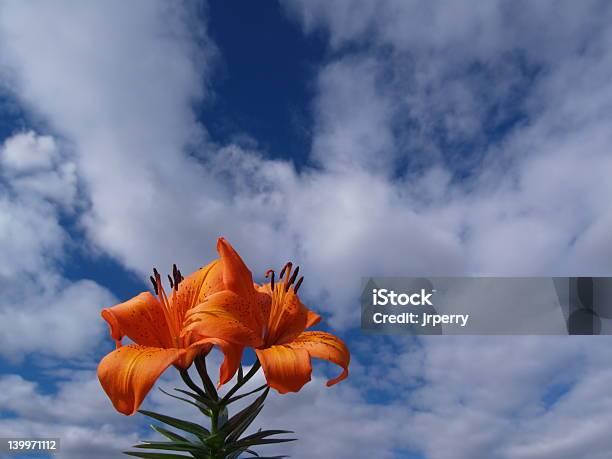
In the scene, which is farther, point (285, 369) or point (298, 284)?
point (298, 284)

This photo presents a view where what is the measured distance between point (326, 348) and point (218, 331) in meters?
0.43

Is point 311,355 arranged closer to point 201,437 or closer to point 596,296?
point 201,437

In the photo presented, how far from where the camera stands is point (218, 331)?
6.77ft

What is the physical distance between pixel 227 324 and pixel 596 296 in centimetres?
704

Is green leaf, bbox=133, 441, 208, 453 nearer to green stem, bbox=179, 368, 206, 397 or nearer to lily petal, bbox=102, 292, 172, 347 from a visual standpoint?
green stem, bbox=179, 368, 206, 397

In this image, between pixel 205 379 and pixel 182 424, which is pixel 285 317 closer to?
pixel 205 379

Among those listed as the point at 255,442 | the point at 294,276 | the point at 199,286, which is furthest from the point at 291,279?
the point at 255,442

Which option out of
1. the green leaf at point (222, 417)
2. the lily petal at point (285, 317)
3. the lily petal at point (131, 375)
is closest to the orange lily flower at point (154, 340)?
the lily petal at point (131, 375)

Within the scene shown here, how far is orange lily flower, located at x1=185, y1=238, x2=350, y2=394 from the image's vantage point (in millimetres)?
2098

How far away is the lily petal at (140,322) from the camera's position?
92.7 inches

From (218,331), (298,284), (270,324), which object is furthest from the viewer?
(298,284)

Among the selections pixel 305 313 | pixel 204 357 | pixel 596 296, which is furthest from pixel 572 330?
pixel 204 357

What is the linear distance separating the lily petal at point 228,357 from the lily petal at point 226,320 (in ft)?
0.10

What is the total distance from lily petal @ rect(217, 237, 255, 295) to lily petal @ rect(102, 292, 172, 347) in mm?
326
